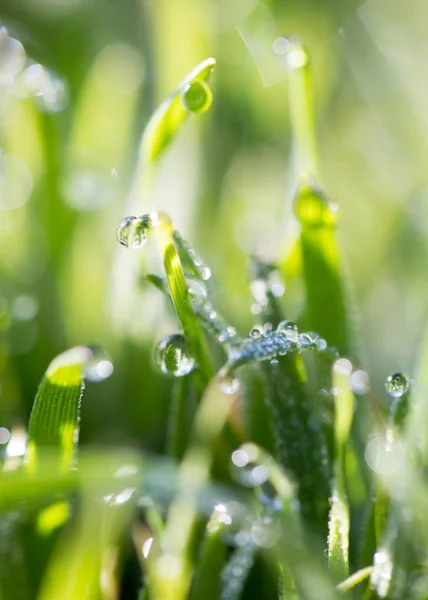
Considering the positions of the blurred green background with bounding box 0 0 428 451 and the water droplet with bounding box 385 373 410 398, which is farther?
the blurred green background with bounding box 0 0 428 451

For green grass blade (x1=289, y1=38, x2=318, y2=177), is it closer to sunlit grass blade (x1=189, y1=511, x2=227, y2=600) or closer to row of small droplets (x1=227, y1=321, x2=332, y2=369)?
row of small droplets (x1=227, y1=321, x2=332, y2=369)

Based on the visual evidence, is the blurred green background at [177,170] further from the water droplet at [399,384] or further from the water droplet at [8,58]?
the water droplet at [399,384]

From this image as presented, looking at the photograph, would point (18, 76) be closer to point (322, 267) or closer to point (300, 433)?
point (322, 267)

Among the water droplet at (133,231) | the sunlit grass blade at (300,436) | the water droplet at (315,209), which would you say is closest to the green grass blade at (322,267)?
the water droplet at (315,209)

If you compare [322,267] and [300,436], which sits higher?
[322,267]

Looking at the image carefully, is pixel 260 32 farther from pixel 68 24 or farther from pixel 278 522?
pixel 278 522

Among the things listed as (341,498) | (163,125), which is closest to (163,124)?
(163,125)

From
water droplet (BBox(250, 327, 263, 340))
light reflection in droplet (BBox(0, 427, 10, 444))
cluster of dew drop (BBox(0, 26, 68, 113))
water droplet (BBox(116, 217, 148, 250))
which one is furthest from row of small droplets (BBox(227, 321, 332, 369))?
cluster of dew drop (BBox(0, 26, 68, 113))
